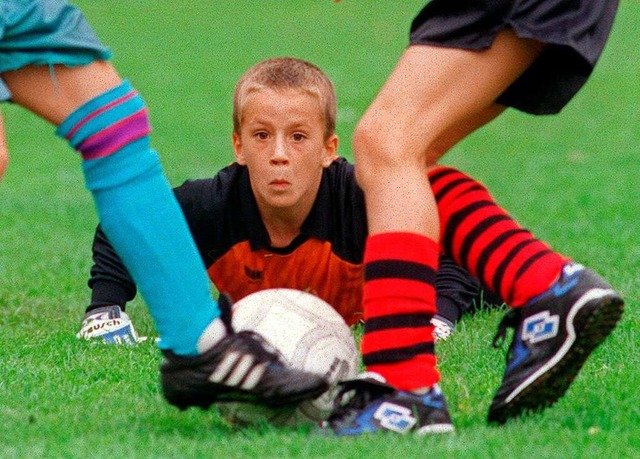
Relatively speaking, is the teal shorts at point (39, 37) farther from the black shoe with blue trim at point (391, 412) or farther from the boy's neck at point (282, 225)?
the boy's neck at point (282, 225)

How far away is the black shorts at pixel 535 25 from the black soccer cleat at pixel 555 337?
22.7 inches

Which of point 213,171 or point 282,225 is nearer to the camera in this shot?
point 282,225

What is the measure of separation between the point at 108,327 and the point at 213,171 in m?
6.41

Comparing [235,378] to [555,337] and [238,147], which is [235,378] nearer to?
[555,337]

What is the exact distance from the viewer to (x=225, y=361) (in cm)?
359

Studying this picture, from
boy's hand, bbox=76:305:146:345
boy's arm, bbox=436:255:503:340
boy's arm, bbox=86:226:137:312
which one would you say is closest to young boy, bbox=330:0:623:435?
boy's arm, bbox=436:255:503:340

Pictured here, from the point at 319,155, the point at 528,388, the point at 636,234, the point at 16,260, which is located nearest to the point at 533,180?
the point at 636,234

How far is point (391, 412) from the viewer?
3.64m

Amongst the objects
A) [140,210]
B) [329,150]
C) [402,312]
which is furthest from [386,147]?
[329,150]

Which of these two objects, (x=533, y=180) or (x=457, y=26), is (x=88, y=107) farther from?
(x=533, y=180)

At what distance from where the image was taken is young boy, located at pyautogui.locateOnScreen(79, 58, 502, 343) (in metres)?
4.97

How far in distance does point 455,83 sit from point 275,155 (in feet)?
4.31

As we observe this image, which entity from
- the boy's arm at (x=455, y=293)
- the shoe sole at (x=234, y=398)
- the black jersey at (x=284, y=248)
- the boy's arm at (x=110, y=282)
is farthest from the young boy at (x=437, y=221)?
the boy's arm at (x=110, y=282)

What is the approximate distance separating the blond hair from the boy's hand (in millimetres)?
907
